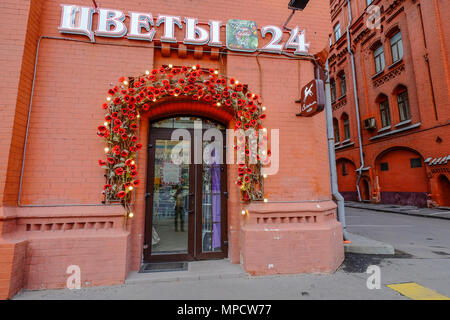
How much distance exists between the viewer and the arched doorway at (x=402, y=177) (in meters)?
12.8

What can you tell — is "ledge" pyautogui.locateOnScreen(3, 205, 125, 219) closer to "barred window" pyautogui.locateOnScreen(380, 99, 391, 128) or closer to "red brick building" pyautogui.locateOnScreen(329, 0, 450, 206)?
"red brick building" pyautogui.locateOnScreen(329, 0, 450, 206)

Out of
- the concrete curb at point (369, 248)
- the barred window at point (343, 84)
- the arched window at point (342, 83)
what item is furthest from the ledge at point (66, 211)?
the barred window at point (343, 84)

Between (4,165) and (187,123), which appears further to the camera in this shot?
(187,123)

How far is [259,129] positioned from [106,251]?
133 inches

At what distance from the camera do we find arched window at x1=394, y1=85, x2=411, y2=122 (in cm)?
1363

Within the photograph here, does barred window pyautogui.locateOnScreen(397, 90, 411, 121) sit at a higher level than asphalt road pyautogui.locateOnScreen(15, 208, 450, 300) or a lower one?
higher

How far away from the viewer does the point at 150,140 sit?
4727mm

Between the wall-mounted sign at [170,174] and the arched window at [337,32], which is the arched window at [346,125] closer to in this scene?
the arched window at [337,32]

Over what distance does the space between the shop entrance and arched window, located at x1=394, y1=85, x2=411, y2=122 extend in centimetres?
1441

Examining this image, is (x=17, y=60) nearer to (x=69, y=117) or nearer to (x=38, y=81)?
(x=38, y=81)

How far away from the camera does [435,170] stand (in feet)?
38.5

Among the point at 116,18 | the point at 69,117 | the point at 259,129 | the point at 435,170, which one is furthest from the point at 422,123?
the point at 69,117

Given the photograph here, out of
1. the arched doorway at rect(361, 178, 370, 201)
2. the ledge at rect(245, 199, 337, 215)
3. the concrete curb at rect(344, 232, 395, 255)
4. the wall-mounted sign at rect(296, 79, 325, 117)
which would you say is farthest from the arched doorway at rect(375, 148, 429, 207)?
the wall-mounted sign at rect(296, 79, 325, 117)

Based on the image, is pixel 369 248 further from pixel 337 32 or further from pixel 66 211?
pixel 337 32
